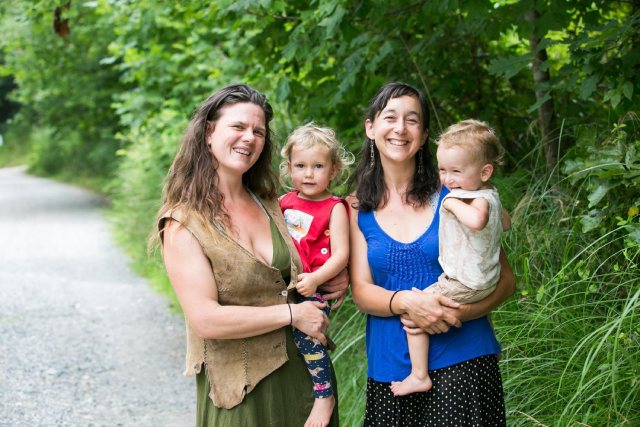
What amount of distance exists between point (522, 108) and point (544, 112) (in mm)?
540

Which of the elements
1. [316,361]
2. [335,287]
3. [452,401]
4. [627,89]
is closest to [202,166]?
[335,287]

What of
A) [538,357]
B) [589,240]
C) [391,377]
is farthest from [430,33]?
[391,377]

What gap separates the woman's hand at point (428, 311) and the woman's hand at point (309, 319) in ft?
0.95

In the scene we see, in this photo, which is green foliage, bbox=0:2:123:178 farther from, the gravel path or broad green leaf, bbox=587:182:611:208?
broad green leaf, bbox=587:182:611:208

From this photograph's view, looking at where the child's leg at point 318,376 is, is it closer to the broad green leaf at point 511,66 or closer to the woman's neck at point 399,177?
the woman's neck at point 399,177

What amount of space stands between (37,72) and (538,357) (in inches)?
639

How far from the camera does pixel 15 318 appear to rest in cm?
808

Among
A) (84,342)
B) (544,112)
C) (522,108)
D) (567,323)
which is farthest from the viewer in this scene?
(84,342)

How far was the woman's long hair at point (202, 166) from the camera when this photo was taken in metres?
2.56

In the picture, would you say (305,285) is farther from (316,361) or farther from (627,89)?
(627,89)

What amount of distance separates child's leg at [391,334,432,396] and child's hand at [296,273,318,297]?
1.23 feet

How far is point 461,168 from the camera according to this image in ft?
8.64

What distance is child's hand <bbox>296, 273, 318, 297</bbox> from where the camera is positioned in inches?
104

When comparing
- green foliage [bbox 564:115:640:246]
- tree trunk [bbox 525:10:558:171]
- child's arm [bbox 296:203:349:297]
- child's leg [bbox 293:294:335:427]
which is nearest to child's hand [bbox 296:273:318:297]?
child's arm [bbox 296:203:349:297]
